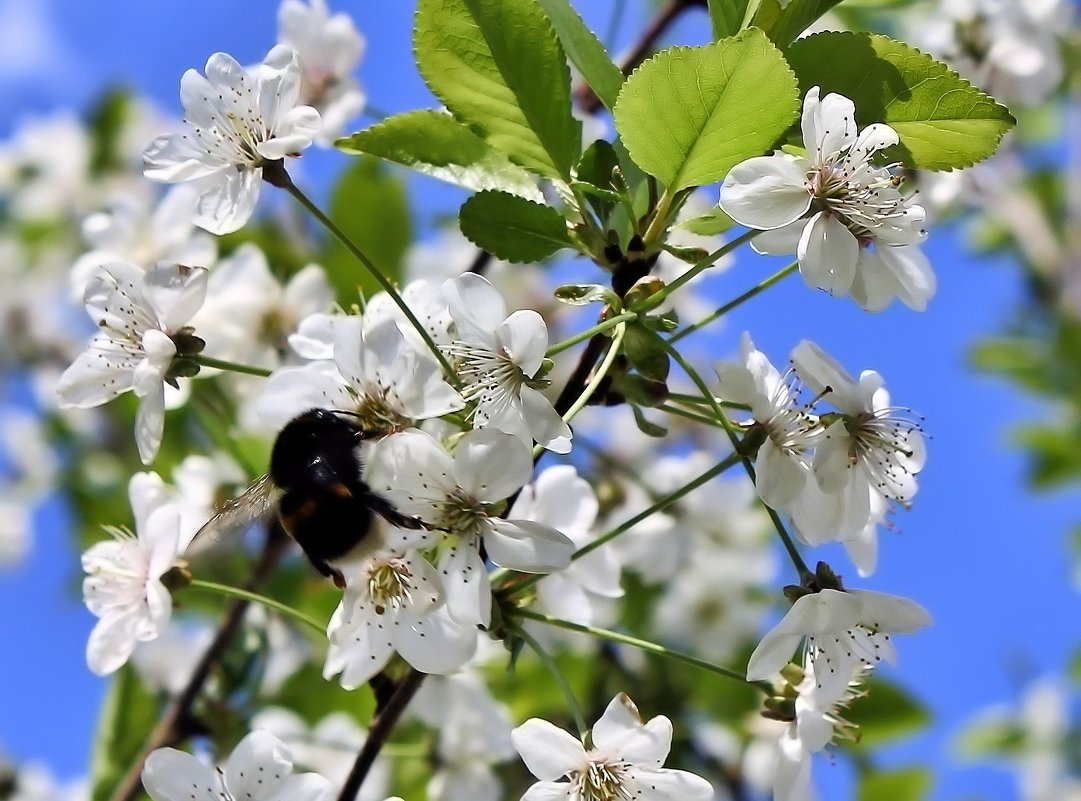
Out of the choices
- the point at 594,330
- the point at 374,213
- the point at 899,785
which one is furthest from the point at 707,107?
the point at 899,785

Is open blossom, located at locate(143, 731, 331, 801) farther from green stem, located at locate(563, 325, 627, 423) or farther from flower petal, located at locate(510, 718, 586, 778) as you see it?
green stem, located at locate(563, 325, 627, 423)

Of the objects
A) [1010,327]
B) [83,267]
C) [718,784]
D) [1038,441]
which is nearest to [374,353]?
[83,267]

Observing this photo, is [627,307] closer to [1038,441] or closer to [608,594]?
[608,594]

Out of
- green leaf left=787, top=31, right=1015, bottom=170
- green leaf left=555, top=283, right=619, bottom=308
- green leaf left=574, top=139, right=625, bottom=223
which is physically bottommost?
green leaf left=555, top=283, right=619, bottom=308

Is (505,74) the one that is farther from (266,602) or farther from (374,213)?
(374,213)

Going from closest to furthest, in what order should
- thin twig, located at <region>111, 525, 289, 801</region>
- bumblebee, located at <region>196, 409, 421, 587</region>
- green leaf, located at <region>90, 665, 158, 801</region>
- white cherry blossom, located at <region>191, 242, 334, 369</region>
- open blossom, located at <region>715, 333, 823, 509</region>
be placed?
open blossom, located at <region>715, 333, 823, 509</region> → bumblebee, located at <region>196, 409, 421, 587</region> → thin twig, located at <region>111, 525, 289, 801</region> → white cherry blossom, located at <region>191, 242, 334, 369</region> → green leaf, located at <region>90, 665, 158, 801</region>

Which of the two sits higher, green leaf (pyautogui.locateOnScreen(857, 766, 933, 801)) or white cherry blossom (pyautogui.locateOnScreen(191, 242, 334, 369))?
green leaf (pyautogui.locateOnScreen(857, 766, 933, 801))

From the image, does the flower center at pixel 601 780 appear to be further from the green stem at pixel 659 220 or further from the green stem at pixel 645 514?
the green stem at pixel 659 220

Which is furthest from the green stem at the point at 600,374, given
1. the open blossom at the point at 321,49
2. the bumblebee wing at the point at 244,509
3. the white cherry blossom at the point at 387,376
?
the open blossom at the point at 321,49

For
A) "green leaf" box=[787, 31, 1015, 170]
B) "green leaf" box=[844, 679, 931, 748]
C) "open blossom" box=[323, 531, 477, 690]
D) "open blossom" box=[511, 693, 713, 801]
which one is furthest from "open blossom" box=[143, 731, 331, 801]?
"green leaf" box=[844, 679, 931, 748]

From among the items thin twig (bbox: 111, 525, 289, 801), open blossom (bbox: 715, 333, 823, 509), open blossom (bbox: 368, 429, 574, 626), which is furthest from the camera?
thin twig (bbox: 111, 525, 289, 801)
